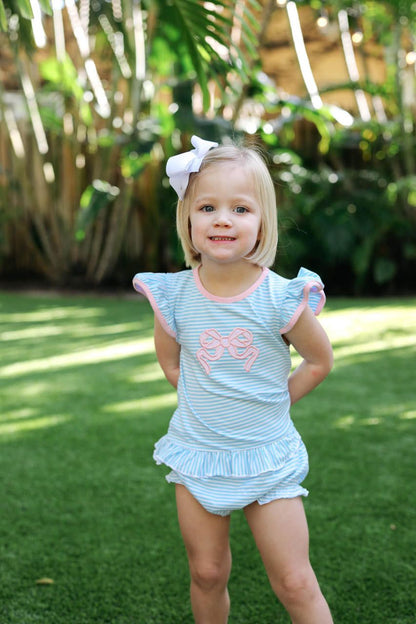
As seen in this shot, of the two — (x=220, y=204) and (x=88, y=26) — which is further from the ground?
(x=88, y=26)

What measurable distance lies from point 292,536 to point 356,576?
0.63m

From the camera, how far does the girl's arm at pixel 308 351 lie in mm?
1533

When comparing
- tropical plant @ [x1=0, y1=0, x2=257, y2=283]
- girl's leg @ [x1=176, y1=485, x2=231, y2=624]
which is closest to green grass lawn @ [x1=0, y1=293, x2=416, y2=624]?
girl's leg @ [x1=176, y1=485, x2=231, y2=624]

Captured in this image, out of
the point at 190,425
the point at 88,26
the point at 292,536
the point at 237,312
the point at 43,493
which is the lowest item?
the point at 43,493

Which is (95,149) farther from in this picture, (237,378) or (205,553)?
(205,553)

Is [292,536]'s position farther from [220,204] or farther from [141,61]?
[141,61]

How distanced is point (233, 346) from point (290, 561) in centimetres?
45

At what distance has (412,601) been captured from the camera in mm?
1858

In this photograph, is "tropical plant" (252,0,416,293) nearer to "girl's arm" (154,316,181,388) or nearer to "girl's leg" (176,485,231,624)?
"girl's arm" (154,316,181,388)

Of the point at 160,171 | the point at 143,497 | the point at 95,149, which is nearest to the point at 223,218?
the point at 143,497

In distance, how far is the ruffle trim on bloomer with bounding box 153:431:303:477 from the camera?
1510 mm

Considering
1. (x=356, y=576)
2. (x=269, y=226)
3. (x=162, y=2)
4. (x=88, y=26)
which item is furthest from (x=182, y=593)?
(x=88, y=26)

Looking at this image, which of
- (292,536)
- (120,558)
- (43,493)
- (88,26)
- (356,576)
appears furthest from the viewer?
(88,26)

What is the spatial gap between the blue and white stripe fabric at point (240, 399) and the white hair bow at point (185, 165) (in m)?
0.24
